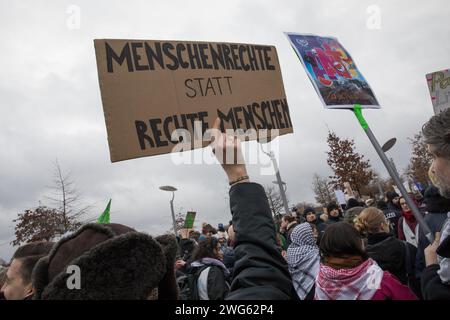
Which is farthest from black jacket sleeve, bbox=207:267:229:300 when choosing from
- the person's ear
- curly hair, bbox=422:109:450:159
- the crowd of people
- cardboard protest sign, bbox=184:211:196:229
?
cardboard protest sign, bbox=184:211:196:229

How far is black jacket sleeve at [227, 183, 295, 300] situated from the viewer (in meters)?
1.24

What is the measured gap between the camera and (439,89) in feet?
13.1

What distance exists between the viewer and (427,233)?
2680 mm

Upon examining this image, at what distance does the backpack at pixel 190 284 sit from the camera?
12.4ft

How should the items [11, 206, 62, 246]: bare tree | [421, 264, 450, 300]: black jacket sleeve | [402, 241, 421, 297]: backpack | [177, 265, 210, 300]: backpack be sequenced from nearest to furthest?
1. [421, 264, 450, 300]: black jacket sleeve
2. [402, 241, 421, 297]: backpack
3. [177, 265, 210, 300]: backpack
4. [11, 206, 62, 246]: bare tree

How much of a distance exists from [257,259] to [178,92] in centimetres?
174

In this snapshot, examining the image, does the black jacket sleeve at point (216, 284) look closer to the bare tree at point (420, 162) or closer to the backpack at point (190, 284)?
the backpack at point (190, 284)

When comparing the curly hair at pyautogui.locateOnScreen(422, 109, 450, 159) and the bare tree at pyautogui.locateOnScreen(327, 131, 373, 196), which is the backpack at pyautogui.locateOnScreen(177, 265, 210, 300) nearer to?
the curly hair at pyautogui.locateOnScreen(422, 109, 450, 159)

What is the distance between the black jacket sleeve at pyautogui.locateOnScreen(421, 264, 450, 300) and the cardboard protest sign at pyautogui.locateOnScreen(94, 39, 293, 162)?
159 cm

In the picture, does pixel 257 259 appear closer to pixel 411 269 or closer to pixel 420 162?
pixel 411 269

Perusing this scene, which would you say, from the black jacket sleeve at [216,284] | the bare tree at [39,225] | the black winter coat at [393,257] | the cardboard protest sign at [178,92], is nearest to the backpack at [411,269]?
the black winter coat at [393,257]

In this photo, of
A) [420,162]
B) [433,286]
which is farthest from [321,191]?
[433,286]
